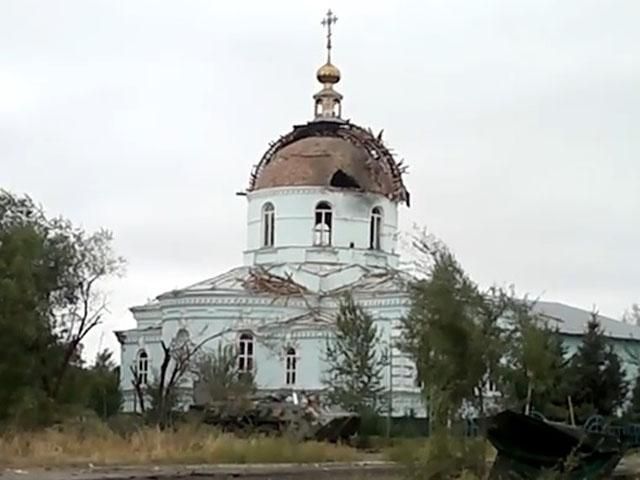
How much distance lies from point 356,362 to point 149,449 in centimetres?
2617

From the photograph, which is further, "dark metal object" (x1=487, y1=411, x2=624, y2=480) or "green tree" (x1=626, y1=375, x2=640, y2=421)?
"green tree" (x1=626, y1=375, x2=640, y2=421)

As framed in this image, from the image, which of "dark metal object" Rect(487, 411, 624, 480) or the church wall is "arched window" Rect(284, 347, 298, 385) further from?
"dark metal object" Rect(487, 411, 624, 480)

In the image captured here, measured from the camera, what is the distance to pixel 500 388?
93.1 ft

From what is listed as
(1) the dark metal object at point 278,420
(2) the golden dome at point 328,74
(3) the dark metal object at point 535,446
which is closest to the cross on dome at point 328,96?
(2) the golden dome at point 328,74

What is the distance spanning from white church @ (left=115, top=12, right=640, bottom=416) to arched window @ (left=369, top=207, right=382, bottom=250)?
49 millimetres

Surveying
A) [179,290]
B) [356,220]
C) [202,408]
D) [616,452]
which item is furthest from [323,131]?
[616,452]

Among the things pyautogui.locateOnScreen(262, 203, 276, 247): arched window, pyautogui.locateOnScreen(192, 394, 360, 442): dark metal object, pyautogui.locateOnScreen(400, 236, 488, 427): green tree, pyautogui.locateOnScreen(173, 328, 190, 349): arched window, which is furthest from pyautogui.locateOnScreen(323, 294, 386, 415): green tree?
pyautogui.locateOnScreen(400, 236, 488, 427): green tree

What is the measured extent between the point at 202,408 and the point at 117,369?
27.9 m

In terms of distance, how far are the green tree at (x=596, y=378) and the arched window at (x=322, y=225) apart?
16911mm

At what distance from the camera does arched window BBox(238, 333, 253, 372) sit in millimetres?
68562

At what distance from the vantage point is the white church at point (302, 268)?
69375 millimetres

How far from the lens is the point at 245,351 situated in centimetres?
6938

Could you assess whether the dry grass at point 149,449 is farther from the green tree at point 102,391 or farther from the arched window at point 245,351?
the arched window at point 245,351

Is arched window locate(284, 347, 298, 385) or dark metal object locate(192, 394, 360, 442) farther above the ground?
arched window locate(284, 347, 298, 385)
